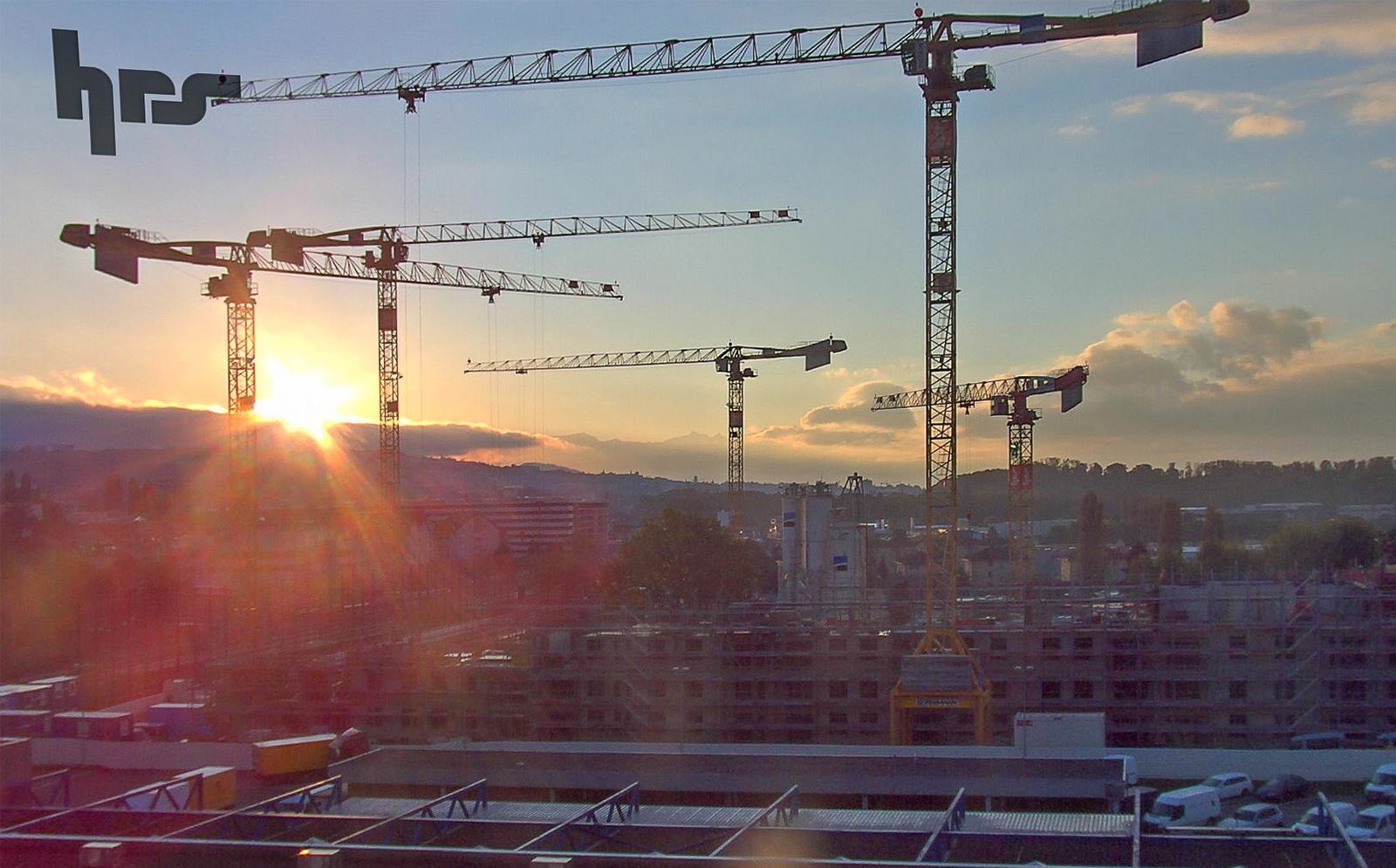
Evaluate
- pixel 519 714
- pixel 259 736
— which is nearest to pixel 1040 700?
pixel 519 714

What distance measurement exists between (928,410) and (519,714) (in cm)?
671

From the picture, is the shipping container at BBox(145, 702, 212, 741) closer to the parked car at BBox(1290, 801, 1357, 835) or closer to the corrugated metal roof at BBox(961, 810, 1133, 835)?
the corrugated metal roof at BBox(961, 810, 1133, 835)

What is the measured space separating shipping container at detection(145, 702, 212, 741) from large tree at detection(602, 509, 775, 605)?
12.2 meters

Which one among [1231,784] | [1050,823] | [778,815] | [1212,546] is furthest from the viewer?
[1212,546]

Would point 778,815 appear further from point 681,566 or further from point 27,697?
point 681,566

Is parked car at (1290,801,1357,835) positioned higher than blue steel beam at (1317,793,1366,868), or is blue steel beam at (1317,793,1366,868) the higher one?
blue steel beam at (1317,793,1366,868)

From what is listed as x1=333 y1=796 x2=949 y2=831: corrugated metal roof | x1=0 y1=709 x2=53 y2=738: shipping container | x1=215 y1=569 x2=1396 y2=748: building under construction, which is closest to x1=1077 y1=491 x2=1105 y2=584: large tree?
x1=215 y1=569 x2=1396 y2=748: building under construction

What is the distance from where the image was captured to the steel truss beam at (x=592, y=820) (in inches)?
196

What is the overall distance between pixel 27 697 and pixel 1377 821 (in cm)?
1269

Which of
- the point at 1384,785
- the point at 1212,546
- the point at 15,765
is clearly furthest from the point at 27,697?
the point at 1212,546

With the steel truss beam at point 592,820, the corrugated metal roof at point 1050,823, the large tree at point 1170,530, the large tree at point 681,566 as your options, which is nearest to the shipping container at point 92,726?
the steel truss beam at point 592,820

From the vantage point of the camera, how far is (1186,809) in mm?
9461

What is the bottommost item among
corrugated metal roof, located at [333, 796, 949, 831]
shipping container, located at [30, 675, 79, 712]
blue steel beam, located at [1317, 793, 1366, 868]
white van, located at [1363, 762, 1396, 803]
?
white van, located at [1363, 762, 1396, 803]

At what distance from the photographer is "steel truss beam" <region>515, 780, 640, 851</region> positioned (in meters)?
4.97
